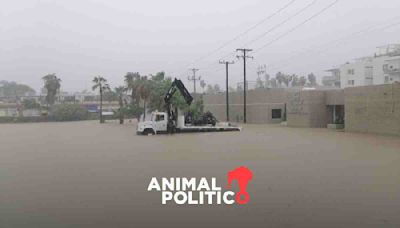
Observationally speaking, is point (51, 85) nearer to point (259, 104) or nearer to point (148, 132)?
point (259, 104)

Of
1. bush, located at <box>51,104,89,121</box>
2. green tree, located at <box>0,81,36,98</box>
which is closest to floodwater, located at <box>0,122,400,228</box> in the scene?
bush, located at <box>51,104,89,121</box>

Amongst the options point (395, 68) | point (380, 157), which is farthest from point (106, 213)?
point (395, 68)

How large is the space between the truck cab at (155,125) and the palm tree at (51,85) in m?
85.7

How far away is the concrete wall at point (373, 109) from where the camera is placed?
30.1 m

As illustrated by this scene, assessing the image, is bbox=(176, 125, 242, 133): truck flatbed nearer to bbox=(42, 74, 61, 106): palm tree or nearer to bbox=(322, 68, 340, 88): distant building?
bbox=(42, 74, 61, 106): palm tree

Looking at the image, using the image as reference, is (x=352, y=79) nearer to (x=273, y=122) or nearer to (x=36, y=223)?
(x=273, y=122)

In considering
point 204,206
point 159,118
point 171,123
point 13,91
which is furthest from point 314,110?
point 13,91

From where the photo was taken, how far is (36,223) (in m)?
7.61

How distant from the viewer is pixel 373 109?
3244 cm

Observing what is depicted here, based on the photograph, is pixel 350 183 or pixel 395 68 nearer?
pixel 350 183

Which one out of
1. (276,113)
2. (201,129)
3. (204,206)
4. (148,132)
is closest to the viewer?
(204,206)

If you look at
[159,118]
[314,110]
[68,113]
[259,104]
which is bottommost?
[159,118]

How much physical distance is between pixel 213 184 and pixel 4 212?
16.7 ft

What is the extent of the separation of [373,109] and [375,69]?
2183 inches
